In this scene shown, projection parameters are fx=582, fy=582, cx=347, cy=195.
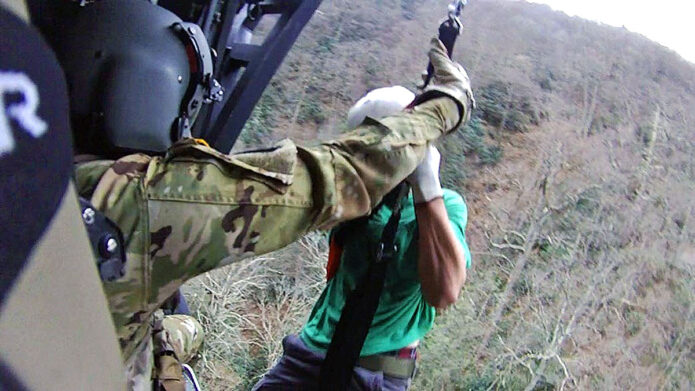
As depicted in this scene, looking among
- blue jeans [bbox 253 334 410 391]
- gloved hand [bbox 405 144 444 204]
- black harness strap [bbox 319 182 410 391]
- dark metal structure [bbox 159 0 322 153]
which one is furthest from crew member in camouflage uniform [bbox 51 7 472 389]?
dark metal structure [bbox 159 0 322 153]

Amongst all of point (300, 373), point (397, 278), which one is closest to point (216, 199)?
point (397, 278)

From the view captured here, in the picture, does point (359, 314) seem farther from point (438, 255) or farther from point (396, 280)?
point (438, 255)

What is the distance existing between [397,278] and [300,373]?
42 centimetres

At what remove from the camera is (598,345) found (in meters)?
6.55

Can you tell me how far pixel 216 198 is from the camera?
0.74 meters

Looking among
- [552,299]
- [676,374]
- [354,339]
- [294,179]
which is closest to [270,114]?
[552,299]

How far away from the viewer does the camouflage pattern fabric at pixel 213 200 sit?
70 cm

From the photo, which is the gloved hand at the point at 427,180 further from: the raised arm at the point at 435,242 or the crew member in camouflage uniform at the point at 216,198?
the crew member in camouflage uniform at the point at 216,198

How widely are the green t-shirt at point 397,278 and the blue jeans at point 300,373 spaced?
76 mm

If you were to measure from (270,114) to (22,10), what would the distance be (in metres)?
8.77

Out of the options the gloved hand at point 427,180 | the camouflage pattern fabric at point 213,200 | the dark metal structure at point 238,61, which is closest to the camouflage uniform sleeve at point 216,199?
the camouflage pattern fabric at point 213,200

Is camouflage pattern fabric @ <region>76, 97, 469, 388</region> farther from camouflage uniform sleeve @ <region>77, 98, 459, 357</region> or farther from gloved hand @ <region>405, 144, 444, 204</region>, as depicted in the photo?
gloved hand @ <region>405, 144, 444, 204</region>

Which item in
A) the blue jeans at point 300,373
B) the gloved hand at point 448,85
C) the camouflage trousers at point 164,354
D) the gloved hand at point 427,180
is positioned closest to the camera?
the camouflage trousers at point 164,354

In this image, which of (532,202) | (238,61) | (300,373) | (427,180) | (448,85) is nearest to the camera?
(448,85)
